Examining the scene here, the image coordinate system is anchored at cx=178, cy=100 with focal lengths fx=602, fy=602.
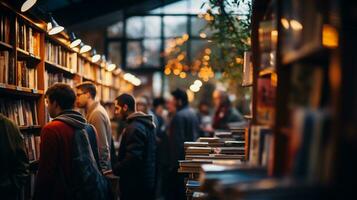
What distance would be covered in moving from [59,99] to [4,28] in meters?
0.75

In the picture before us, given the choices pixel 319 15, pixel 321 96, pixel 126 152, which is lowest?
pixel 126 152

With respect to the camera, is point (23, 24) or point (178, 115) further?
point (178, 115)

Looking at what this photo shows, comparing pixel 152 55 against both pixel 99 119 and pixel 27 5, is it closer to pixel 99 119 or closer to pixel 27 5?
pixel 99 119

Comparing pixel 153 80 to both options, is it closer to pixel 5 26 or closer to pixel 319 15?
pixel 5 26

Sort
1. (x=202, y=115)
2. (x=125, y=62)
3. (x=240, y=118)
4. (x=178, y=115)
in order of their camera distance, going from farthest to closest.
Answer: (x=125, y=62), (x=202, y=115), (x=240, y=118), (x=178, y=115)

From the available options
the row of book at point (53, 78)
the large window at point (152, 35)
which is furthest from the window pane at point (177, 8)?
the row of book at point (53, 78)

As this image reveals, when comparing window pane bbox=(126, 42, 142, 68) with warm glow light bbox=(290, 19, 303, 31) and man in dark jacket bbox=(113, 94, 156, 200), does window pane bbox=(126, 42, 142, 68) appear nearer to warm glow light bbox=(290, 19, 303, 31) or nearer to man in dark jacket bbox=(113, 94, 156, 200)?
man in dark jacket bbox=(113, 94, 156, 200)

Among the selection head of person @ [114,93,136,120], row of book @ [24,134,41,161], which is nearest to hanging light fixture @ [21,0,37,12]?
row of book @ [24,134,41,161]

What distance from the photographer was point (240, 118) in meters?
10.4

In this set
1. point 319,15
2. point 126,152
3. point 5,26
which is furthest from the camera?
point 126,152

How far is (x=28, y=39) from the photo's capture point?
5.28 metres

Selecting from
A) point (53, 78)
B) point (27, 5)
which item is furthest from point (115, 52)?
point (27, 5)

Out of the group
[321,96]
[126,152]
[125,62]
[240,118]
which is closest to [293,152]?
[321,96]

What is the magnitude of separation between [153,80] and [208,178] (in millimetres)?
12877
